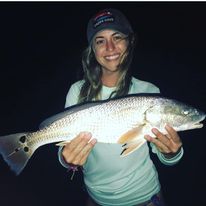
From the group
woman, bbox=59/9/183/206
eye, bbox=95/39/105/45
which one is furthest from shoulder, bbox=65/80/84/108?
eye, bbox=95/39/105/45

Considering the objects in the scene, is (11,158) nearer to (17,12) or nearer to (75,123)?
(75,123)

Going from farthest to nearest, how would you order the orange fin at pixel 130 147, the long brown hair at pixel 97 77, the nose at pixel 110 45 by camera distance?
1. the long brown hair at pixel 97 77
2. the nose at pixel 110 45
3. the orange fin at pixel 130 147

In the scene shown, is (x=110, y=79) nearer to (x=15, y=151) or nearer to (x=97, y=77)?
(x=97, y=77)

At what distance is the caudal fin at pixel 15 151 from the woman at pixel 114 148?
1.03 feet

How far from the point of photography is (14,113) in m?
9.88

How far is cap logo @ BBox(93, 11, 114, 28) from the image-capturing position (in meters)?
2.25

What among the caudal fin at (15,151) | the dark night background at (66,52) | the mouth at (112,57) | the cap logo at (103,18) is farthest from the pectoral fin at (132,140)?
the dark night background at (66,52)

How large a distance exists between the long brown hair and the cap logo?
0.73 feet

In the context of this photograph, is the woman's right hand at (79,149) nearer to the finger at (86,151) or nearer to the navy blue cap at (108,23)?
the finger at (86,151)

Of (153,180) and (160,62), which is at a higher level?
(160,62)

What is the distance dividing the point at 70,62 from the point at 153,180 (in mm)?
9995

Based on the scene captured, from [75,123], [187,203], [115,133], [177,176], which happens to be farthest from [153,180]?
[177,176]

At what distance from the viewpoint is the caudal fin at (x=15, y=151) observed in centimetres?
213

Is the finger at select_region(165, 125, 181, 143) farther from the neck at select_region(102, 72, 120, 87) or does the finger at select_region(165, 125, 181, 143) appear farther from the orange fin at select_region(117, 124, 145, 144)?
the neck at select_region(102, 72, 120, 87)
